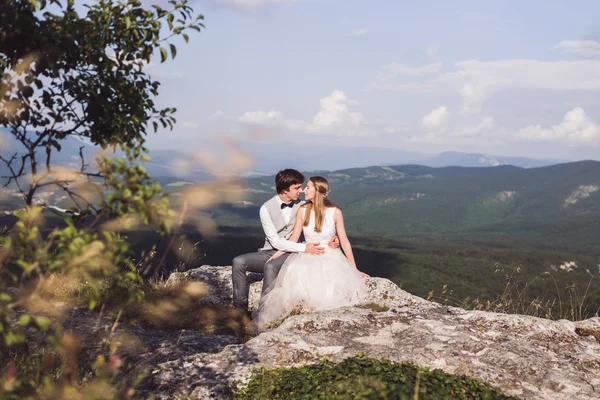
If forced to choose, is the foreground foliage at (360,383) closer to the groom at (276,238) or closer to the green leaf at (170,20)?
the groom at (276,238)

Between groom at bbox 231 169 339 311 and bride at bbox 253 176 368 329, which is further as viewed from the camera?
groom at bbox 231 169 339 311

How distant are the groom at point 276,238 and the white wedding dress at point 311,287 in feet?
1.00

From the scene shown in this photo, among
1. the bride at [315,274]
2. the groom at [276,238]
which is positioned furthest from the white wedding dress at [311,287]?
the groom at [276,238]

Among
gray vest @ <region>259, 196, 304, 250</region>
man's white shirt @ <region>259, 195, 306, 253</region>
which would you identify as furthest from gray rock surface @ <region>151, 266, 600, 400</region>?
gray vest @ <region>259, 196, 304, 250</region>

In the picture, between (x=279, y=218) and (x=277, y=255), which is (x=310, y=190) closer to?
(x=279, y=218)

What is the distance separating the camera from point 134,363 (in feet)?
23.3

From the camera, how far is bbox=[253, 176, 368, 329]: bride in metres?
9.68

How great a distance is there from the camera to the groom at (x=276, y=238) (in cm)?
1027

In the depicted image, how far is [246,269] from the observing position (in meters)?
11.1

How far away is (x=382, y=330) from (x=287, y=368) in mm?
2421

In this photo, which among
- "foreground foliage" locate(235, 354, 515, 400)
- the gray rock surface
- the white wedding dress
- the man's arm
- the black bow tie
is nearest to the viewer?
"foreground foliage" locate(235, 354, 515, 400)

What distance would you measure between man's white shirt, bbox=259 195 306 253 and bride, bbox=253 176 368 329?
19 cm

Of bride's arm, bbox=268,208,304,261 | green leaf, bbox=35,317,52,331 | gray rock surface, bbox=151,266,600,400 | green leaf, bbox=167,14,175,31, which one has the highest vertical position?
green leaf, bbox=167,14,175,31

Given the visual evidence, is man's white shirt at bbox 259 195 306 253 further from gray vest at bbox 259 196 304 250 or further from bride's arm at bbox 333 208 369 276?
bride's arm at bbox 333 208 369 276
